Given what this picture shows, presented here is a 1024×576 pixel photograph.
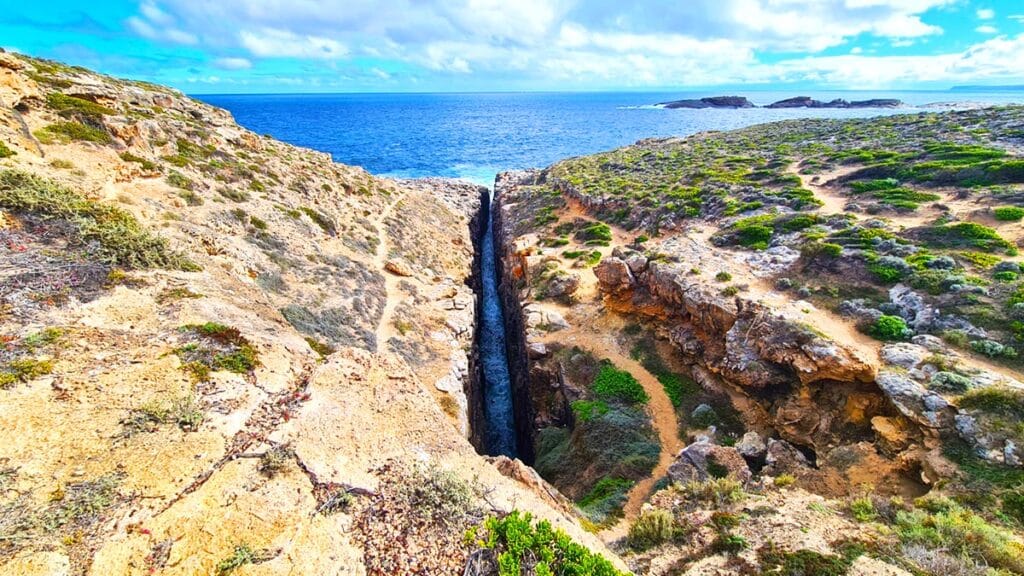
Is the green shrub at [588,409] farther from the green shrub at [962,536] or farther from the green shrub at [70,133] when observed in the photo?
the green shrub at [70,133]

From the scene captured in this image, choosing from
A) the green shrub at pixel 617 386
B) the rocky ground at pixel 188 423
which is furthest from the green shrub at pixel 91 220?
the green shrub at pixel 617 386

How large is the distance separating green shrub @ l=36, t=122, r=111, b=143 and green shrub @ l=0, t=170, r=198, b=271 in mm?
9193

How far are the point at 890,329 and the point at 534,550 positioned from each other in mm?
16391

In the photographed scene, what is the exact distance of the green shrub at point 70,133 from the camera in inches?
784

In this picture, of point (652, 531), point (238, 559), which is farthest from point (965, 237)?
point (238, 559)

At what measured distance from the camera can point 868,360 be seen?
1412cm

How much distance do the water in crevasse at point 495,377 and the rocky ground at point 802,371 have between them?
132 inches

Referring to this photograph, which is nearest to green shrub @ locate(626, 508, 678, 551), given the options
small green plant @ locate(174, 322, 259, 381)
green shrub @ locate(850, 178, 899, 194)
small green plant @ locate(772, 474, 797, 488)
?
small green plant @ locate(772, 474, 797, 488)

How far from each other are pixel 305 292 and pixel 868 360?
82.4 feet

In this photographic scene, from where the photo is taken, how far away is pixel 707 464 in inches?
578

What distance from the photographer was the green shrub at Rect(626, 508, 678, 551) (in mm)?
9883

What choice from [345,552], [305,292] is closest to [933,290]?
[345,552]

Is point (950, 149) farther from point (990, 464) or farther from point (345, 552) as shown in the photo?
point (345, 552)

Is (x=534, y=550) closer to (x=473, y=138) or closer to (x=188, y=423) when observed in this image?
(x=188, y=423)
